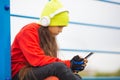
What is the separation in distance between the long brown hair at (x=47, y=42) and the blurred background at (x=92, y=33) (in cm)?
50

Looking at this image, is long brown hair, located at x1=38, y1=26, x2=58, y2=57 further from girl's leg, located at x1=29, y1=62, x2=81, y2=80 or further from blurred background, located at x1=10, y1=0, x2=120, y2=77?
blurred background, located at x1=10, y1=0, x2=120, y2=77

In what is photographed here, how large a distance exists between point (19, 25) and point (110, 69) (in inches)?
32.7

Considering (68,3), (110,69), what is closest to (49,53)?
(68,3)

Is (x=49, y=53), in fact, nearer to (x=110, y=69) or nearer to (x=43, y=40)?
(x=43, y=40)

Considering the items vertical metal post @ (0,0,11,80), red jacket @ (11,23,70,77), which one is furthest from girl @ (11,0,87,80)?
vertical metal post @ (0,0,11,80)

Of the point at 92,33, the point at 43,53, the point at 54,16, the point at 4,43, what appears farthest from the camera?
the point at 92,33

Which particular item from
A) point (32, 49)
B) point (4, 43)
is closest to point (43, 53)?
point (32, 49)

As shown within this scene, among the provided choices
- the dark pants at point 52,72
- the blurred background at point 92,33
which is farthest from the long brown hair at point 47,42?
the blurred background at point 92,33

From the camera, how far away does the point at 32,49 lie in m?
1.33

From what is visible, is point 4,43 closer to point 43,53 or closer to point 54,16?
point 43,53

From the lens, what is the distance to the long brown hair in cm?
142

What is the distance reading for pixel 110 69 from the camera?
2.41 meters

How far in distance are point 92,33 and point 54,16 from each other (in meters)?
0.87

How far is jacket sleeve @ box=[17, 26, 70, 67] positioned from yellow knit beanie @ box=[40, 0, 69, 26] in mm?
87
